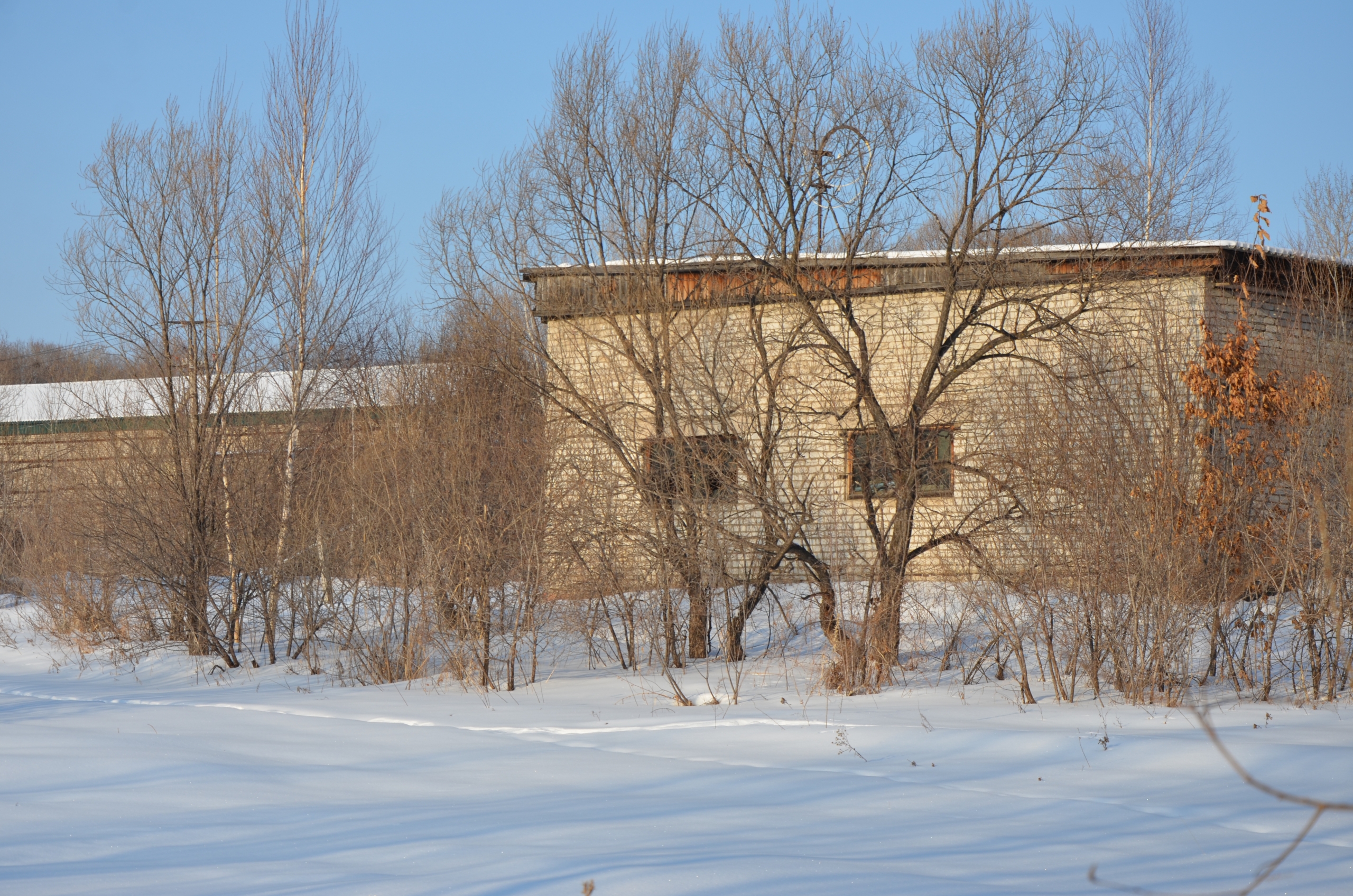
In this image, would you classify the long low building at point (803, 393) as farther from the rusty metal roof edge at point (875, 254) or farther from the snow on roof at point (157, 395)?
the snow on roof at point (157, 395)

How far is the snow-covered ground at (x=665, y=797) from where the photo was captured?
15.4 feet

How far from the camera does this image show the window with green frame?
11930 millimetres

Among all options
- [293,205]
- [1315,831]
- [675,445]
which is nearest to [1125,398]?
[675,445]

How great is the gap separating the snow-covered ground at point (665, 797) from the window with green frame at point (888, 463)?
2565mm

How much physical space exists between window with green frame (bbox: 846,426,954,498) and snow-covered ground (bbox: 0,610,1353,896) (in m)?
2.57

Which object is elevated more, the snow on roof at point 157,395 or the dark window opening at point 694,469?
the snow on roof at point 157,395

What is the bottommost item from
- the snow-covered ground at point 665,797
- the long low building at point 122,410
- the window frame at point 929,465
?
the snow-covered ground at point 665,797

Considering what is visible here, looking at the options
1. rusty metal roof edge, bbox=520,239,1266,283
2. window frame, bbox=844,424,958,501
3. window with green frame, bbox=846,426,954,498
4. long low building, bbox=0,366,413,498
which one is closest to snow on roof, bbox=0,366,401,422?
long low building, bbox=0,366,413,498

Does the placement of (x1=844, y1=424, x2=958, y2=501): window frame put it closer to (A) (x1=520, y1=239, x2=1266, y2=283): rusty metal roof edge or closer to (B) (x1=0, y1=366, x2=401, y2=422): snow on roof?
(A) (x1=520, y1=239, x2=1266, y2=283): rusty metal roof edge

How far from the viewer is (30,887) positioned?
440 centimetres

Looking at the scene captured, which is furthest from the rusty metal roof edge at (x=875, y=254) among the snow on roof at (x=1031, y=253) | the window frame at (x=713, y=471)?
the window frame at (x=713, y=471)

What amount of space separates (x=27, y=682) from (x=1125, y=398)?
13.1 metres

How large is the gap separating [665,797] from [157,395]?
40.4ft

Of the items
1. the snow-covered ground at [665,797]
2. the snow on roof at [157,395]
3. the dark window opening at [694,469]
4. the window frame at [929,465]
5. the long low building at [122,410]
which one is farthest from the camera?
the snow on roof at [157,395]
